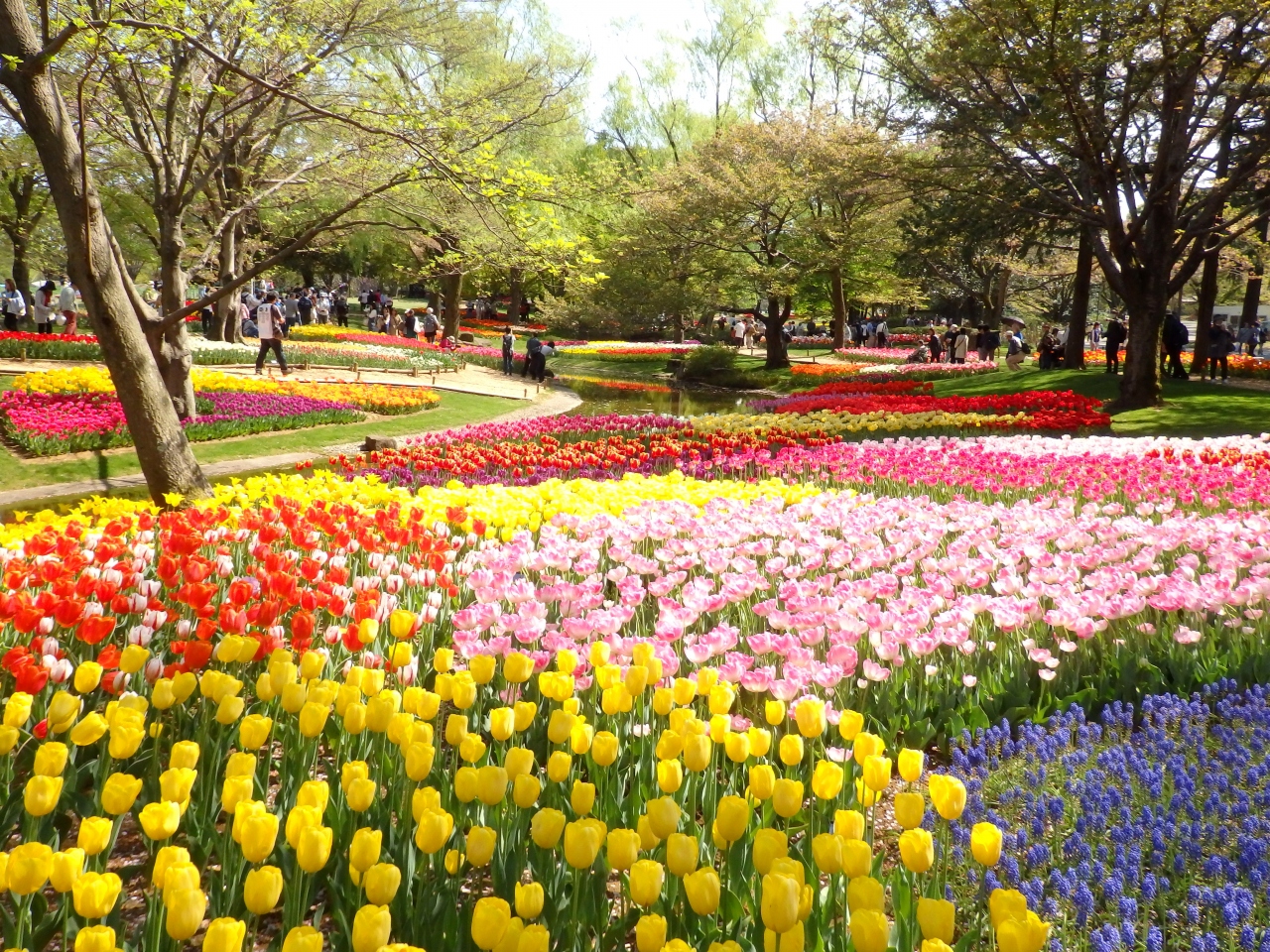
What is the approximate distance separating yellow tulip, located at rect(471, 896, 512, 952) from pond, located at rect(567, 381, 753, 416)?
18917mm

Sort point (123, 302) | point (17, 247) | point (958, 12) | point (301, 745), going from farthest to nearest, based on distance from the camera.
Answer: point (17, 247) < point (958, 12) < point (123, 302) < point (301, 745)

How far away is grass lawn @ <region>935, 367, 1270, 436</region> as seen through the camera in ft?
47.4

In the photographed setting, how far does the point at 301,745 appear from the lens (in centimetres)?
253

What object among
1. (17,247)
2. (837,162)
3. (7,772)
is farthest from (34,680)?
(17,247)

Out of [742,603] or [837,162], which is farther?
[837,162]

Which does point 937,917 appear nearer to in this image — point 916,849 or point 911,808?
point 916,849

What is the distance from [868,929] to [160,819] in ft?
4.23

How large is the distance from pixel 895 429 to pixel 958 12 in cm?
773

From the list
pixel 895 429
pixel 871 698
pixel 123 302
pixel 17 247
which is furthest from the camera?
pixel 17 247

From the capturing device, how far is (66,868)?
5.02 ft

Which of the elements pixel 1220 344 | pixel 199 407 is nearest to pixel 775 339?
pixel 1220 344

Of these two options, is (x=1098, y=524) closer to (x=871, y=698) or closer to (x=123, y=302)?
(x=871, y=698)

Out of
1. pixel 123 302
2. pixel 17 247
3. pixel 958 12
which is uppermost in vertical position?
pixel 958 12

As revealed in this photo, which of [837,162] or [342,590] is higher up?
[837,162]
